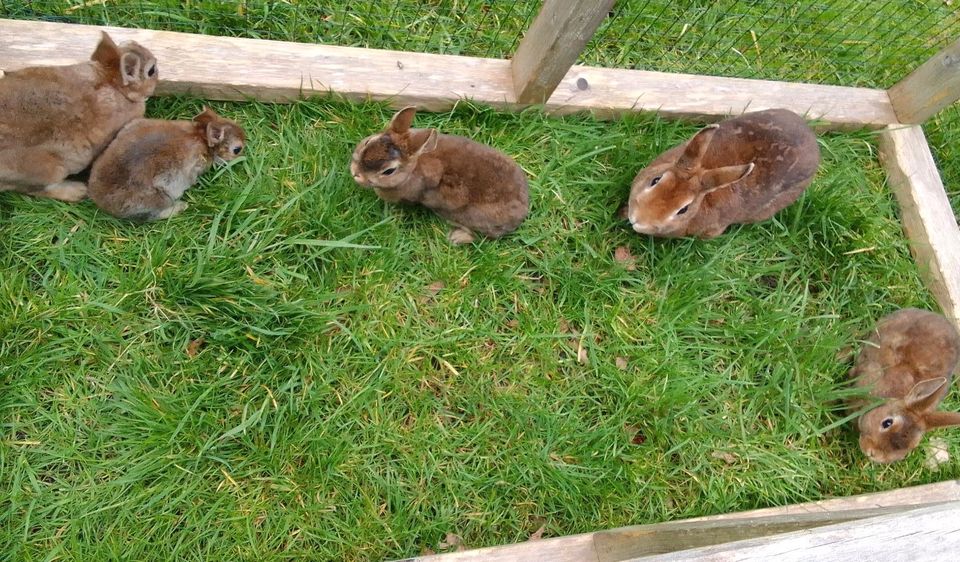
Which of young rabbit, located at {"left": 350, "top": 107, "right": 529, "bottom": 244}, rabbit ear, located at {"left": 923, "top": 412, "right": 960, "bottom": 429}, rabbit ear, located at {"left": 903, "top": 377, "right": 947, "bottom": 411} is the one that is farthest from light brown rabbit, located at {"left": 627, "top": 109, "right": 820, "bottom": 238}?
rabbit ear, located at {"left": 923, "top": 412, "right": 960, "bottom": 429}

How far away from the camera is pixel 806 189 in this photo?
3.91m

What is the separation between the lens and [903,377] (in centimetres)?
370

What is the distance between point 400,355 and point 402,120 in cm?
116

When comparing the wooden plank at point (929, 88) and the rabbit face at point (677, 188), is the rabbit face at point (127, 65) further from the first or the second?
the wooden plank at point (929, 88)

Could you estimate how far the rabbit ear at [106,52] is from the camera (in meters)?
2.98

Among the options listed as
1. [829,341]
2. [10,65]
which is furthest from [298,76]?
[829,341]

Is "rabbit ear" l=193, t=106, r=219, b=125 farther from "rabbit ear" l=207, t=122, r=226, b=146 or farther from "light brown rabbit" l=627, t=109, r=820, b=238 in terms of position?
"light brown rabbit" l=627, t=109, r=820, b=238

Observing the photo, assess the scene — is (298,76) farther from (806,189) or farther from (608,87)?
(806,189)

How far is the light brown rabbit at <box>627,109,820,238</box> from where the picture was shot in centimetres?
340

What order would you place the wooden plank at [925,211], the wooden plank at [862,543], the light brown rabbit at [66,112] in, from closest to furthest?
the wooden plank at [862,543] < the light brown rabbit at [66,112] < the wooden plank at [925,211]

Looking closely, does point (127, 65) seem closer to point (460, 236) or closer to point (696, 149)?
point (460, 236)

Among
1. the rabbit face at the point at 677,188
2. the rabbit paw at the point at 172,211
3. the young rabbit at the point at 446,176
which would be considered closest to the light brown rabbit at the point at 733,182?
the rabbit face at the point at 677,188

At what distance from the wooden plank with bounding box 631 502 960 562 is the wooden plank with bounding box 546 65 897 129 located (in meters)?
2.54

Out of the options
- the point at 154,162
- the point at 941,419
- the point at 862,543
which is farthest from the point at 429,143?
the point at 941,419
